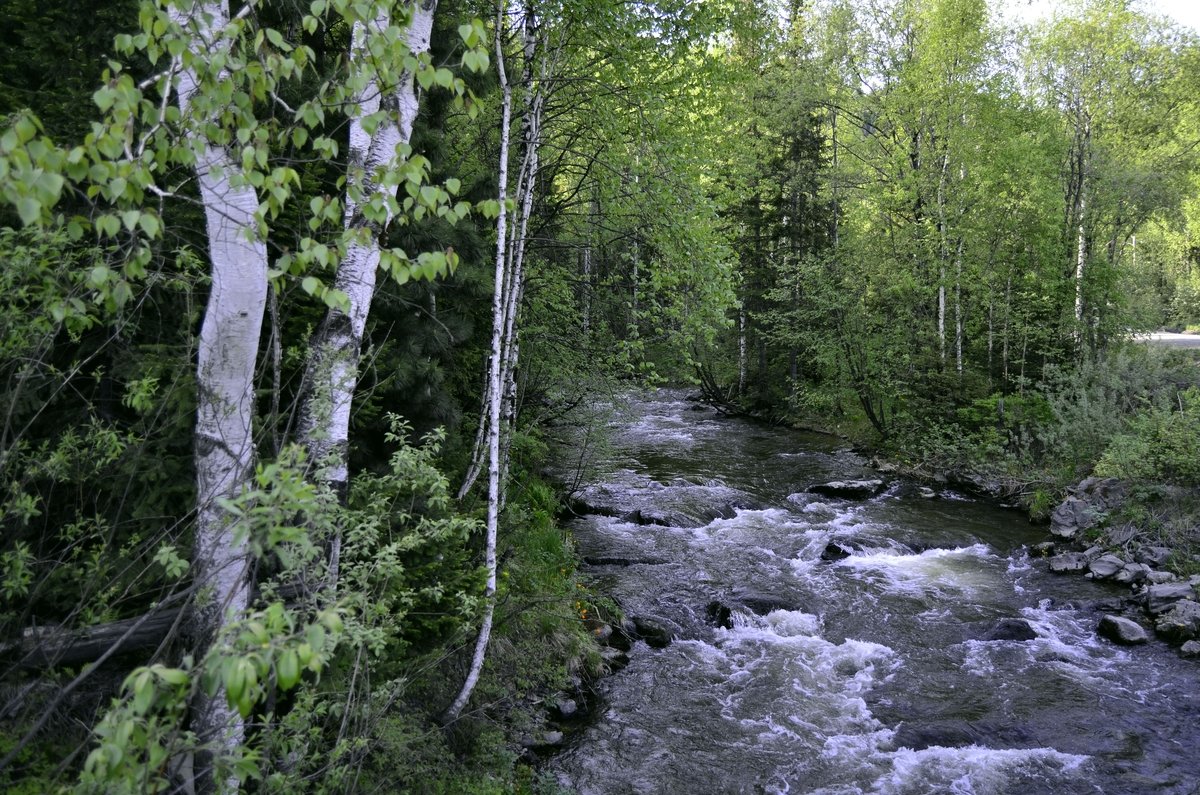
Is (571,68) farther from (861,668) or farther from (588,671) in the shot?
(861,668)

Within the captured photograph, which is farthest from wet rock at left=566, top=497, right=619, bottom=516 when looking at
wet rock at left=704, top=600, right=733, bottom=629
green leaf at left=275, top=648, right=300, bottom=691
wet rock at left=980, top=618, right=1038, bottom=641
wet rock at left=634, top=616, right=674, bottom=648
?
green leaf at left=275, top=648, right=300, bottom=691

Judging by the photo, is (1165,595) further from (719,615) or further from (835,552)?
(719,615)

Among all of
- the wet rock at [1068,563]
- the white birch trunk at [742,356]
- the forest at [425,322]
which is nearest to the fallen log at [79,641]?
the forest at [425,322]

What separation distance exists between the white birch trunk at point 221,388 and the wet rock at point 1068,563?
465 inches

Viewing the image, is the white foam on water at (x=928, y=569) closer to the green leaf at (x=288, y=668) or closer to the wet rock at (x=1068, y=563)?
the wet rock at (x=1068, y=563)

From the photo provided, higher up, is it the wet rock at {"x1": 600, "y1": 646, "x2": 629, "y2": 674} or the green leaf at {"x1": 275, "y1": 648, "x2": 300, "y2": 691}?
the green leaf at {"x1": 275, "y1": 648, "x2": 300, "y2": 691}

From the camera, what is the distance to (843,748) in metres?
6.73

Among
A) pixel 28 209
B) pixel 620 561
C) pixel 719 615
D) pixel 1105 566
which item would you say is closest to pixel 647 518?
pixel 620 561

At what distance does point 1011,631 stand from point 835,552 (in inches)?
119

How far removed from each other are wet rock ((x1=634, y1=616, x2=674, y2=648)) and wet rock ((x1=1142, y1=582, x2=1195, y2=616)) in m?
6.47

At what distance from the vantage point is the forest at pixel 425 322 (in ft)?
8.93

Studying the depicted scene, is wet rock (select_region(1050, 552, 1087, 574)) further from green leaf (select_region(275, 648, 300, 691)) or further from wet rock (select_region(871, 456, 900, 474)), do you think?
green leaf (select_region(275, 648, 300, 691))

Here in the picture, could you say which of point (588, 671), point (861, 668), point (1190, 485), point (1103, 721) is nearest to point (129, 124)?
point (588, 671)

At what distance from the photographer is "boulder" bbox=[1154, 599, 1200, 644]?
875 cm
